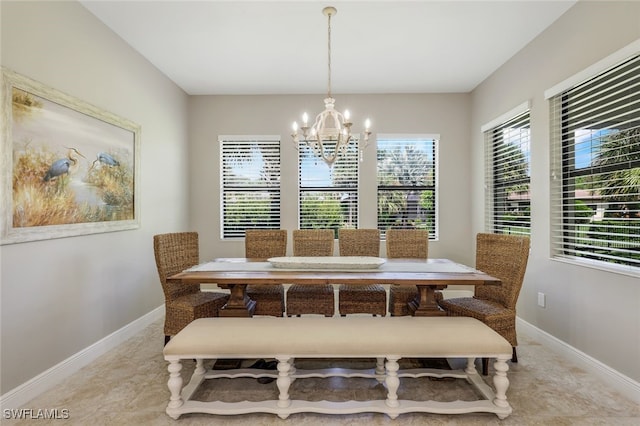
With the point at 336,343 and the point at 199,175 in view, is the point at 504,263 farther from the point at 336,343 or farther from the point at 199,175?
the point at 199,175

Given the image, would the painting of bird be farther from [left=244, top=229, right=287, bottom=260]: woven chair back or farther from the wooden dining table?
[left=244, top=229, right=287, bottom=260]: woven chair back

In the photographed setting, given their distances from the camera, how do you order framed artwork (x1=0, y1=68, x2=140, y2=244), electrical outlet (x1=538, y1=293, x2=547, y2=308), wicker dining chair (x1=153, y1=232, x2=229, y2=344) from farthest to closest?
1. electrical outlet (x1=538, y1=293, x2=547, y2=308)
2. wicker dining chair (x1=153, y1=232, x2=229, y2=344)
3. framed artwork (x1=0, y1=68, x2=140, y2=244)

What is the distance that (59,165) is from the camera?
7.75 ft

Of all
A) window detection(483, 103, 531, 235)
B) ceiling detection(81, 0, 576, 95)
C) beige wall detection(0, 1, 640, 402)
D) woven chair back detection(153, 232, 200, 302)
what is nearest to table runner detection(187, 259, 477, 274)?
woven chair back detection(153, 232, 200, 302)

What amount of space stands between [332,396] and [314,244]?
5.05ft

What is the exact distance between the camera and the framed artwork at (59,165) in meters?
2.00

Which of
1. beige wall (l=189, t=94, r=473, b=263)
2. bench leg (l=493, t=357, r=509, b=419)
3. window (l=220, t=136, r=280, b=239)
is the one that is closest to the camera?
bench leg (l=493, t=357, r=509, b=419)

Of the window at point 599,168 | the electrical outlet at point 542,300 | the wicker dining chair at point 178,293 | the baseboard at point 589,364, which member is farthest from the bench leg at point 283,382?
the electrical outlet at point 542,300

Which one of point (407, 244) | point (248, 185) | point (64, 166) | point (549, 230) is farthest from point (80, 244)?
point (549, 230)

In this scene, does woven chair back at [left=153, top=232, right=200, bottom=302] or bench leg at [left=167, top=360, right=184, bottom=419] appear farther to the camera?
woven chair back at [left=153, top=232, right=200, bottom=302]

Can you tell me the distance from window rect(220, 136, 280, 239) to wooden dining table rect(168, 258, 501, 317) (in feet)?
5.94

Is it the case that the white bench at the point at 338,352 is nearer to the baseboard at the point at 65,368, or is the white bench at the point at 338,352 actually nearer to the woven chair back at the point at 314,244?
the baseboard at the point at 65,368

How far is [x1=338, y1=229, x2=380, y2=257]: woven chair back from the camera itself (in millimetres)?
3361

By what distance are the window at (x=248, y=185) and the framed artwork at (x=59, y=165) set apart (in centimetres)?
150
